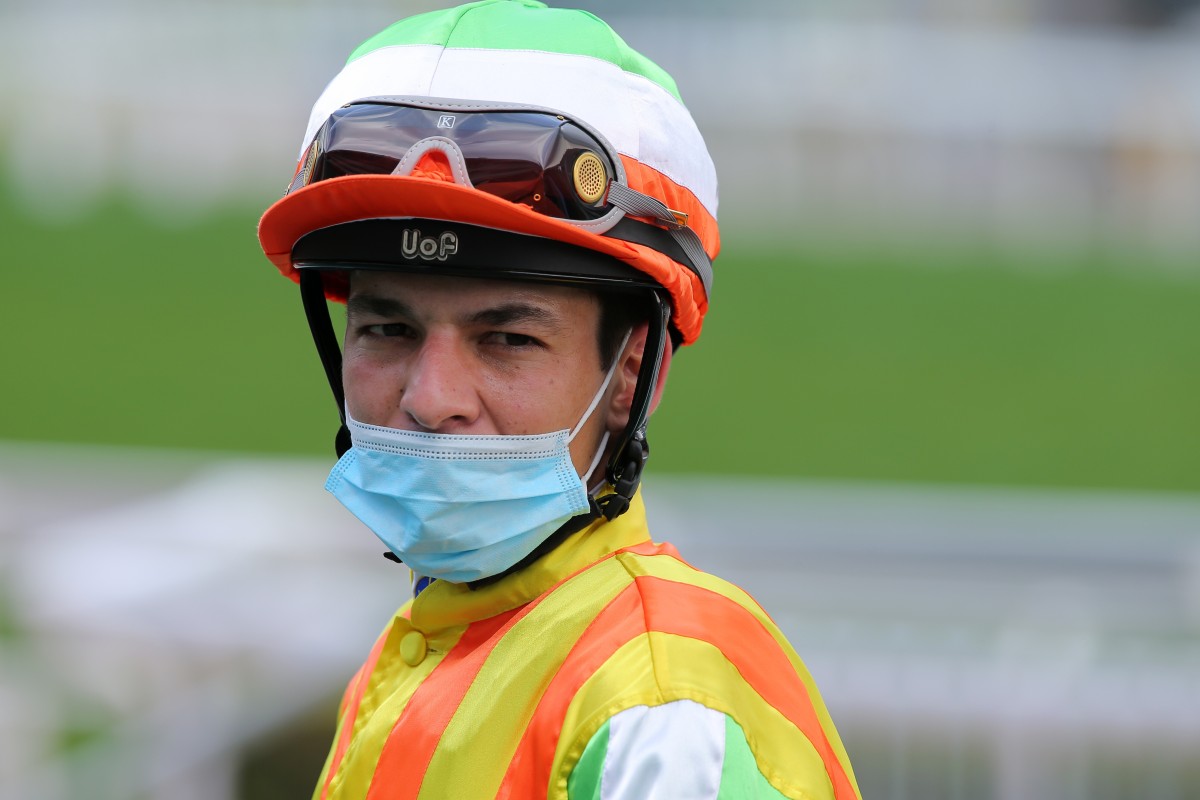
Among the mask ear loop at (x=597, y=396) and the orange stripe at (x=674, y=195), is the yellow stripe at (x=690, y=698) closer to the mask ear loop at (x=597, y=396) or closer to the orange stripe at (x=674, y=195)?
the mask ear loop at (x=597, y=396)

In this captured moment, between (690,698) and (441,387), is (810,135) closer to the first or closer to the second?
(441,387)

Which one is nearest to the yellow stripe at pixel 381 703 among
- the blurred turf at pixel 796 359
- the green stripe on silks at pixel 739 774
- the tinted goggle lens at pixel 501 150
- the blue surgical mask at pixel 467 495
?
the blue surgical mask at pixel 467 495

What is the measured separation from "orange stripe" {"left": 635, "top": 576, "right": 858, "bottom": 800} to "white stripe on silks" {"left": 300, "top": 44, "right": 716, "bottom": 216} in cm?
64

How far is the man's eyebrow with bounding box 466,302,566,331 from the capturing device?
184cm

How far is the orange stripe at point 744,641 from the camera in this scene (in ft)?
5.43

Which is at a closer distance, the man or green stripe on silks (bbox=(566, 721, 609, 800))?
green stripe on silks (bbox=(566, 721, 609, 800))

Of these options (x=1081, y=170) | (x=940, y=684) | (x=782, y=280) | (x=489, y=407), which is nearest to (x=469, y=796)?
(x=489, y=407)

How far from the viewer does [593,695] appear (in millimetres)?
1584

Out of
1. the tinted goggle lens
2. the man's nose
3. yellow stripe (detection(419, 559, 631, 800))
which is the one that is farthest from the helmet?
yellow stripe (detection(419, 559, 631, 800))

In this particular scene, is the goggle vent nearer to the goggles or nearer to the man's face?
the goggles

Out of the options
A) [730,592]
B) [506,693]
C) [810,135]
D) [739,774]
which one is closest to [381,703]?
[506,693]

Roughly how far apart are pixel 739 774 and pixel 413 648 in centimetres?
62

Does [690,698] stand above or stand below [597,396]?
below

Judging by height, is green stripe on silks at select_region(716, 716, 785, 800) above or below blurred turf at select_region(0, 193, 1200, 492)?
above
